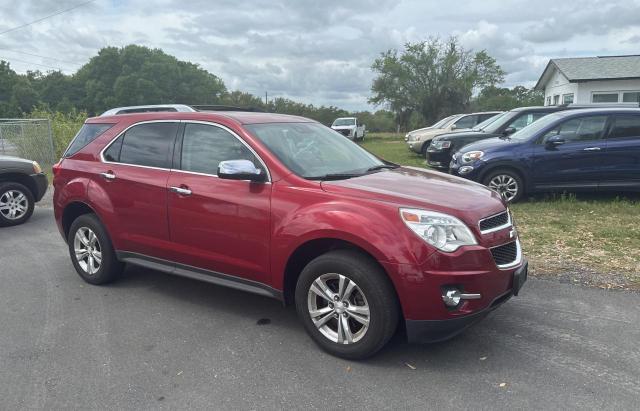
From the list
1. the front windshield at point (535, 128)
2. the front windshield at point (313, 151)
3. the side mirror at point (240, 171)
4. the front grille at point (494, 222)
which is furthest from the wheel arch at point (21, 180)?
the front windshield at point (535, 128)

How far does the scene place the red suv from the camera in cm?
336

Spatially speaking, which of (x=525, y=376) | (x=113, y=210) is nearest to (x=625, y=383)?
(x=525, y=376)

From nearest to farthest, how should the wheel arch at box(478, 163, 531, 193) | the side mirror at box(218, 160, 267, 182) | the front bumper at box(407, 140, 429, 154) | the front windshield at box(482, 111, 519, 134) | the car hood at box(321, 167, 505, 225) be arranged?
the car hood at box(321, 167, 505, 225), the side mirror at box(218, 160, 267, 182), the wheel arch at box(478, 163, 531, 193), the front windshield at box(482, 111, 519, 134), the front bumper at box(407, 140, 429, 154)

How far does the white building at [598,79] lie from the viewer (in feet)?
81.4

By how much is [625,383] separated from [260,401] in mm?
2316

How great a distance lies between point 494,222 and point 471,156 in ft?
18.7

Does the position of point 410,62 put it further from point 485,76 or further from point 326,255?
point 326,255

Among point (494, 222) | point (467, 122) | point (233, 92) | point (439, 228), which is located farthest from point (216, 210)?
point (233, 92)

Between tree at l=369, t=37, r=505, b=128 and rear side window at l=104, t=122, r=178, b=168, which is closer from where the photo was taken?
rear side window at l=104, t=122, r=178, b=168

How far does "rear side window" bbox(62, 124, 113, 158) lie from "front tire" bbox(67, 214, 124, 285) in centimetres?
75

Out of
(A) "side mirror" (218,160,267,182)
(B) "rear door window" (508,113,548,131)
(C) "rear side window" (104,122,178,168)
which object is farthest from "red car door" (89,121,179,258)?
(B) "rear door window" (508,113,548,131)

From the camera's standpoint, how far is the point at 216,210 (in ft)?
13.7

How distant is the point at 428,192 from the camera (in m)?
3.78

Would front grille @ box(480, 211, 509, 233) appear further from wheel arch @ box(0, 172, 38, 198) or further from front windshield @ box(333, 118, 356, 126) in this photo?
front windshield @ box(333, 118, 356, 126)
